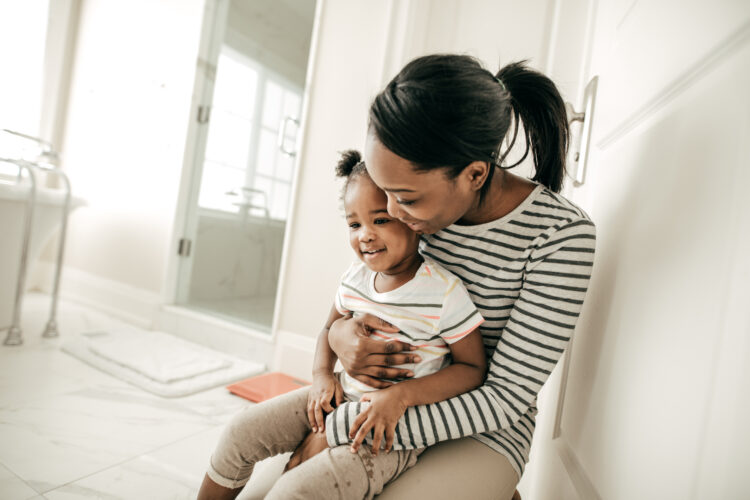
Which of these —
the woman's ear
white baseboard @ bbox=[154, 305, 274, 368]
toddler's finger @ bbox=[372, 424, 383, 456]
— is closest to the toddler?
toddler's finger @ bbox=[372, 424, 383, 456]

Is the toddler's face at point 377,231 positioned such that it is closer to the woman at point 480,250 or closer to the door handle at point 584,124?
the woman at point 480,250

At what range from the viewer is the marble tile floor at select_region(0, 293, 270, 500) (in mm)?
1113

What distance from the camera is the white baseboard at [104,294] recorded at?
8.20 feet

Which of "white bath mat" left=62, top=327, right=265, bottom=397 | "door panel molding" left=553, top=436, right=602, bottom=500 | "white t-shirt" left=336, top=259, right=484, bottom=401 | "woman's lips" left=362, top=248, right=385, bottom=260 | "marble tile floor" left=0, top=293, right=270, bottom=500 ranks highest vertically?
"woman's lips" left=362, top=248, right=385, bottom=260

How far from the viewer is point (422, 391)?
27.6 inches

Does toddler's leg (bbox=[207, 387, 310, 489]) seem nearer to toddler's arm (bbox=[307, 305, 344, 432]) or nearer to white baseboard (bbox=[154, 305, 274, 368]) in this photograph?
toddler's arm (bbox=[307, 305, 344, 432])

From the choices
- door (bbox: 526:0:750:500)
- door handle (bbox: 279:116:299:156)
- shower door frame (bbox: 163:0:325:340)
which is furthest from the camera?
shower door frame (bbox: 163:0:325:340)

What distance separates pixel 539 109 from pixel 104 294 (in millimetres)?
2757

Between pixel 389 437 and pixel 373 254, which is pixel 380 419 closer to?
pixel 389 437

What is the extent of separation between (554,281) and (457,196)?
201mm

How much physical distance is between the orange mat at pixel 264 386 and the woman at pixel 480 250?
40.7 inches

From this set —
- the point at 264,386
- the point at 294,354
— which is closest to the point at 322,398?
the point at 264,386

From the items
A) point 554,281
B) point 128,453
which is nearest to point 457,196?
point 554,281

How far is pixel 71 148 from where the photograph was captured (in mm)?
2926
